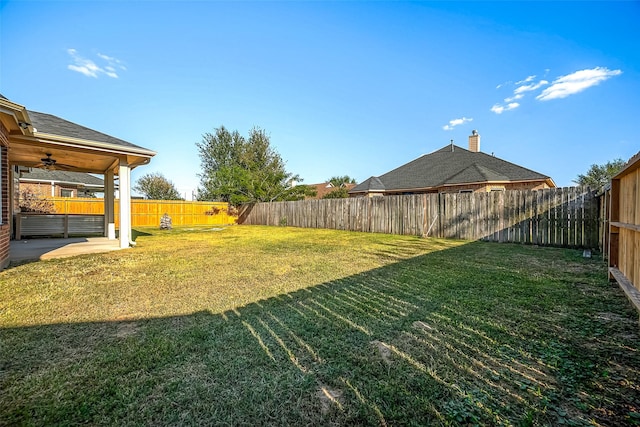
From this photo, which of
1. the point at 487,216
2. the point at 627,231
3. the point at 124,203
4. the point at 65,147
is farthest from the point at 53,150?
the point at 487,216

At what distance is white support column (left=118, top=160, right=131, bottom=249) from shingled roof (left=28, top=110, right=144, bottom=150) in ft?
2.37

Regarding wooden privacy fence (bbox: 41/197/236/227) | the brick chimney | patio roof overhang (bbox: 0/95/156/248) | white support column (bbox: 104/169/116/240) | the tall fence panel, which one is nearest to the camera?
the tall fence panel

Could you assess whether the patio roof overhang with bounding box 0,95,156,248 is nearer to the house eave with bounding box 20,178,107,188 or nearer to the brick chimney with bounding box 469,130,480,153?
the house eave with bounding box 20,178,107,188

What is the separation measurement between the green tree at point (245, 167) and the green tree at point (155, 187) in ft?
13.8

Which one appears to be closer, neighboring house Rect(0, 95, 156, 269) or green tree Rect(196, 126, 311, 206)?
neighboring house Rect(0, 95, 156, 269)

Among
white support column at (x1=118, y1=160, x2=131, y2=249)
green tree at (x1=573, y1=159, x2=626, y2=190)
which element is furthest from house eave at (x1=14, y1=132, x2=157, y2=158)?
green tree at (x1=573, y1=159, x2=626, y2=190)

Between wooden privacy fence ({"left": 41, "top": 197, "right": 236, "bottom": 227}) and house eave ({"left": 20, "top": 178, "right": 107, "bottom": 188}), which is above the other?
house eave ({"left": 20, "top": 178, "right": 107, "bottom": 188})

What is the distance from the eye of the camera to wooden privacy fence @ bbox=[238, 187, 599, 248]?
306 inches

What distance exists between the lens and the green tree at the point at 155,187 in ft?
104

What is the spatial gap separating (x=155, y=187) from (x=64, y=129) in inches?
1103

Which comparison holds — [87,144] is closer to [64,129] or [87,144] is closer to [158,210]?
[64,129]

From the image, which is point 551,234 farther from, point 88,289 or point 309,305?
point 88,289

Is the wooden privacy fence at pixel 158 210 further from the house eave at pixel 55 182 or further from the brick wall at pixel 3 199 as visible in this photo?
the brick wall at pixel 3 199

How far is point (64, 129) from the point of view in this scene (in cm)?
700
